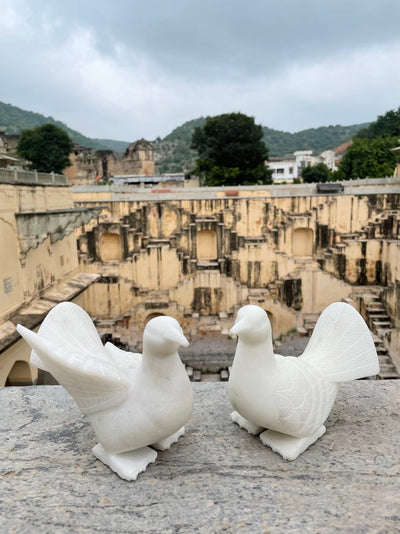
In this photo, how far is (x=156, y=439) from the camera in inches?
93.0

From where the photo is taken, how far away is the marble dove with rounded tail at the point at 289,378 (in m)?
2.43

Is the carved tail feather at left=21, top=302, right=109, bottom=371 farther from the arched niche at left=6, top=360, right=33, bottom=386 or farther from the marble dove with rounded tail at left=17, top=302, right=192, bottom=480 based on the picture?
the arched niche at left=6, top=360, right=33, bottom=386

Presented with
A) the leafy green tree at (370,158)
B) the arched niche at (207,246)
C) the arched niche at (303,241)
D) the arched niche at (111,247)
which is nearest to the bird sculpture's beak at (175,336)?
the arched niche at (207,246)

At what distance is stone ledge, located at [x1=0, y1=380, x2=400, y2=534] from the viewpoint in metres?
1.98

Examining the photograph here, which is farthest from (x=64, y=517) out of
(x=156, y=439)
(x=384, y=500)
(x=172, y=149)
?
(x=172, y=149)

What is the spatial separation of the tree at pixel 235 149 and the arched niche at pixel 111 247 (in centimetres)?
1220

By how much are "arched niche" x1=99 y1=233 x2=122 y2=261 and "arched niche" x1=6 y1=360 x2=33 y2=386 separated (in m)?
7.01

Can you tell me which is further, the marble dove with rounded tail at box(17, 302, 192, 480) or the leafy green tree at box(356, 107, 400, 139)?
the leafy green tree at box(356, 107, 400, 139)

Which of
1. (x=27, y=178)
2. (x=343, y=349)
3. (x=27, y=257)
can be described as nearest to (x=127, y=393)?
(x=343, y=349)

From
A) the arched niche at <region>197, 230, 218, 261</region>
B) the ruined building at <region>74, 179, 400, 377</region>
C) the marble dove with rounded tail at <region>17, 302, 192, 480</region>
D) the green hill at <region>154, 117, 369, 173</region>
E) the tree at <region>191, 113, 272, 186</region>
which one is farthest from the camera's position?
the green hill at <region>154, 117, 369, 173</region>

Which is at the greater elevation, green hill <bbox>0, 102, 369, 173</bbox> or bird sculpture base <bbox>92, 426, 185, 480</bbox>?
green hill <bbox>0, 102, 369, 173</bbox>

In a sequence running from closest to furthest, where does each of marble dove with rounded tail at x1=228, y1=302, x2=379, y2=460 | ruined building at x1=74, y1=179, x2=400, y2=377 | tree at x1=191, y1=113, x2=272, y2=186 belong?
1. marble dove with rounded tail at x1=228, y1=302, x2=379, y2=460
2. ruined building at x1=74, y1=179, x2=400, y2=377
3. tree at x1=191, y1=113, x2=272, y2=186

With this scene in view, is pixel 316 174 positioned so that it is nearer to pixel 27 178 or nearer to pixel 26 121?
pixel 27 178

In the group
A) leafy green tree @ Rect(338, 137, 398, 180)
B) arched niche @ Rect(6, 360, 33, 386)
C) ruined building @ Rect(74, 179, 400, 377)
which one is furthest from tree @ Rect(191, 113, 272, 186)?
arched niche @ Rect(6, 360, 33, 386)
